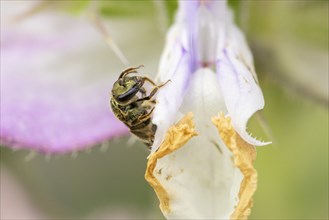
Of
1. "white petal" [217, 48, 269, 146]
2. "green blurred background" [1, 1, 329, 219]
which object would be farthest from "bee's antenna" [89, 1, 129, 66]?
"white petal" [217, 48, 269, 146]

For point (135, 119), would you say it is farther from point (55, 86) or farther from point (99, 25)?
point (55, 86)

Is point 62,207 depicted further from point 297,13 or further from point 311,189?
point 297,13

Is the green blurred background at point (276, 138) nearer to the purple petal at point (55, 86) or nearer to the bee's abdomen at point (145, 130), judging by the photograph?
the purple petal at point (55, 86)

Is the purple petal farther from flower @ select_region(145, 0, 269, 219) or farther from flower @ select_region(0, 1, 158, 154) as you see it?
flower @ select_region(145, 0, 269, 219)

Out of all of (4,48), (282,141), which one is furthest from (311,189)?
(4,48)

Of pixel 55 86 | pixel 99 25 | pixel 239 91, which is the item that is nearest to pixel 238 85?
pixel 239 91

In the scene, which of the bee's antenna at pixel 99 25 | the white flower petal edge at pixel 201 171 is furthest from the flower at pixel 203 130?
the bee's antenna at pixel 99 25

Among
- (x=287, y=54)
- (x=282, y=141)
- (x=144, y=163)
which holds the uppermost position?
(x=287, y=54)
